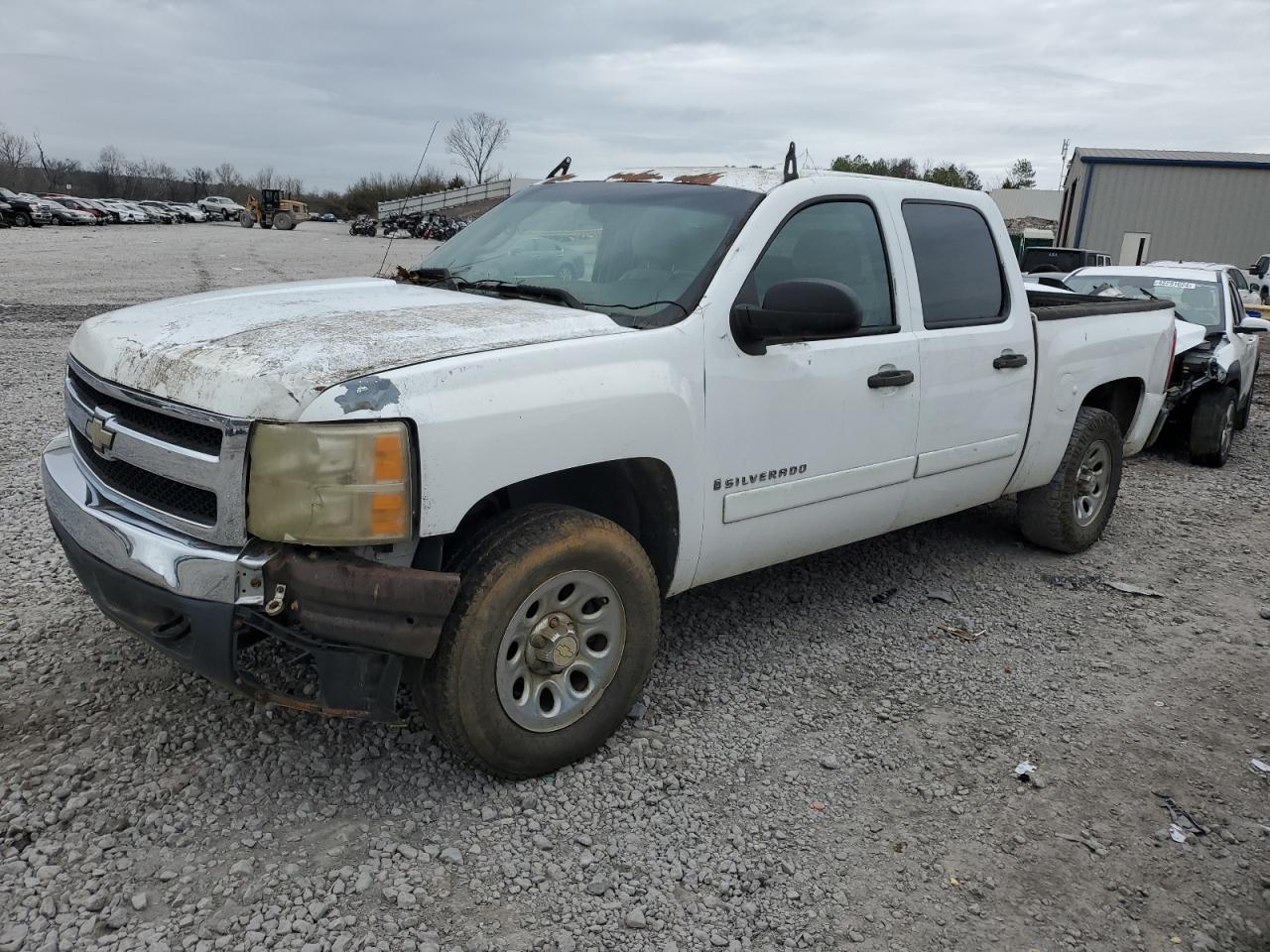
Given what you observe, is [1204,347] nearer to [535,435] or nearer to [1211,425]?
[1211,425]

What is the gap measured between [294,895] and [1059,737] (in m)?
2.60

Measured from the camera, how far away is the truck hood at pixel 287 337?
2.55 meters

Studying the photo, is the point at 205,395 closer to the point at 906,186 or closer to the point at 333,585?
the point at 333,585

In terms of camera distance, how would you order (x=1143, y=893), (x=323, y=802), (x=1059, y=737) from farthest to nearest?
(x=1059, y=737) → (x=323, y=802) → (x=1143, y=893)

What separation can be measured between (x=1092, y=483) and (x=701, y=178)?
10.0 ft

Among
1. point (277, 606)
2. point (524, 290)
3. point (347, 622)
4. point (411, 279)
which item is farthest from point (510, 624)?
point (411, 279)

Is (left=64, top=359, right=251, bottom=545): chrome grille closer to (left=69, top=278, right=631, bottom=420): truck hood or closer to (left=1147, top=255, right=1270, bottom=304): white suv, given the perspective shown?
(left=69, top=278, right=631, bottom=420): truck hood

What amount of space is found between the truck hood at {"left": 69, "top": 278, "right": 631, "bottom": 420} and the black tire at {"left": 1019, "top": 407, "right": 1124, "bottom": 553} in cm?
315

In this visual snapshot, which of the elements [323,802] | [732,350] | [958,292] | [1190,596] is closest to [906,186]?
[958,292]

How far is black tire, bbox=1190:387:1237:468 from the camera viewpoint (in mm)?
8023

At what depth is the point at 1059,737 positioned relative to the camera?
3559mm

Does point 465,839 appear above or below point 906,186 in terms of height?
below

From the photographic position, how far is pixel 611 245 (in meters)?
3.75

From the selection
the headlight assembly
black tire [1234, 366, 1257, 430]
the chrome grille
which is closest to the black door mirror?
the headlight assembly
